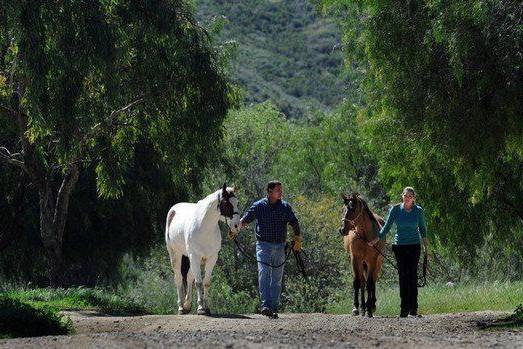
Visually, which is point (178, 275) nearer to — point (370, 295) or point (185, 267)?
point (185, 267)

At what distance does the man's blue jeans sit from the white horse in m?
0.65

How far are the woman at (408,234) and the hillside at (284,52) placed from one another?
397ft

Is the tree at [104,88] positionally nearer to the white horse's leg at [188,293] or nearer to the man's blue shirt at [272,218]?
the white horse's leg at [188,293]

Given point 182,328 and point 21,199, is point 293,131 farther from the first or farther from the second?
point 182,328

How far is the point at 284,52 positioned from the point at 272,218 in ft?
495

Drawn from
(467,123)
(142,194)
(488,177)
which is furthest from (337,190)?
(467,123)

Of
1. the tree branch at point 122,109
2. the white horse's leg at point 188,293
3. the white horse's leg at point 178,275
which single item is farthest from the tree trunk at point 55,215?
the white horse's leg at point 188,293

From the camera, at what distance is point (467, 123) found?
17.1 m

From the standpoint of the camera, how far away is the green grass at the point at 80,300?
2352cm

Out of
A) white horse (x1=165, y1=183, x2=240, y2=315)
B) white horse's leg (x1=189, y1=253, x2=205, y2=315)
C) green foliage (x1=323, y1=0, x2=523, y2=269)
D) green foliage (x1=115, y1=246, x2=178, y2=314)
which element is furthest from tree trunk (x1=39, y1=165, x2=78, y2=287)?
green foliage (x1=115, y1=246, x2=178, y2=314)

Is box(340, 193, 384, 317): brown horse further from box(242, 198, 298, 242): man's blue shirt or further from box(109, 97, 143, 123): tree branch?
box(109, 97, 143, 123): tree branch

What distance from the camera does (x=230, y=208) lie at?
18609 millimetres

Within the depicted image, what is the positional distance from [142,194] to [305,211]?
13.4 meters

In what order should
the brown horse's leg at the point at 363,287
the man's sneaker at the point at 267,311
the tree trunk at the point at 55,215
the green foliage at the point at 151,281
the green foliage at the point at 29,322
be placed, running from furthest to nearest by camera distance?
the green foliage at the point at 151,281 → the tree trunk at the point at 55,215 → the brown horse's leg at the point at 363,287 → the man's sneaker at the point at 267,311 → the green foliage at the point at 29,322
